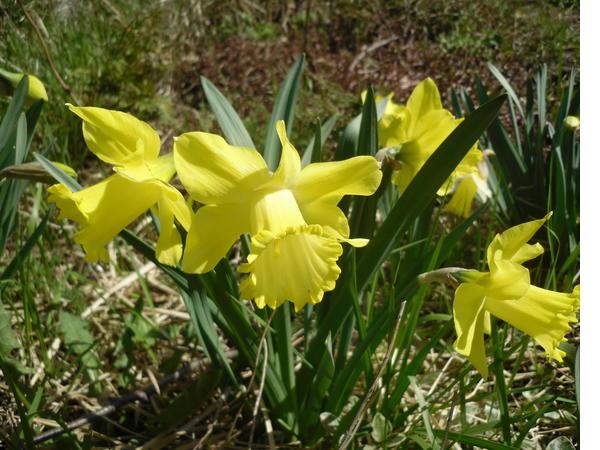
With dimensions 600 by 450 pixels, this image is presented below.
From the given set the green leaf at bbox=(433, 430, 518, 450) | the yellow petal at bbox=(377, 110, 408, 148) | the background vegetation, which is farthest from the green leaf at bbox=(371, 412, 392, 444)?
the yellow petal at bbox=(377, 110, 408, 148)

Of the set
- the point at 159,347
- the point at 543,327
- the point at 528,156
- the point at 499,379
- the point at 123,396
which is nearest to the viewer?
the point at 543,327

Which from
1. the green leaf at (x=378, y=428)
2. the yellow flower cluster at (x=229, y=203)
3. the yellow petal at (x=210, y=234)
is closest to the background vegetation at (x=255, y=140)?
the green leaf at (x=378, y=428)

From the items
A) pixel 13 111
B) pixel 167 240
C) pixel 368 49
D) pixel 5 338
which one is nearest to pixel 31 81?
pixel 13 111

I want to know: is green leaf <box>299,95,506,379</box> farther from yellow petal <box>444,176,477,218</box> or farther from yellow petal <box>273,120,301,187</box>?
yellow petal <box>444,176,477,218</box>

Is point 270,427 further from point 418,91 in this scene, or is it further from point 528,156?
point 528,156

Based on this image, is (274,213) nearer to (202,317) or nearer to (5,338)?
(202,317)
